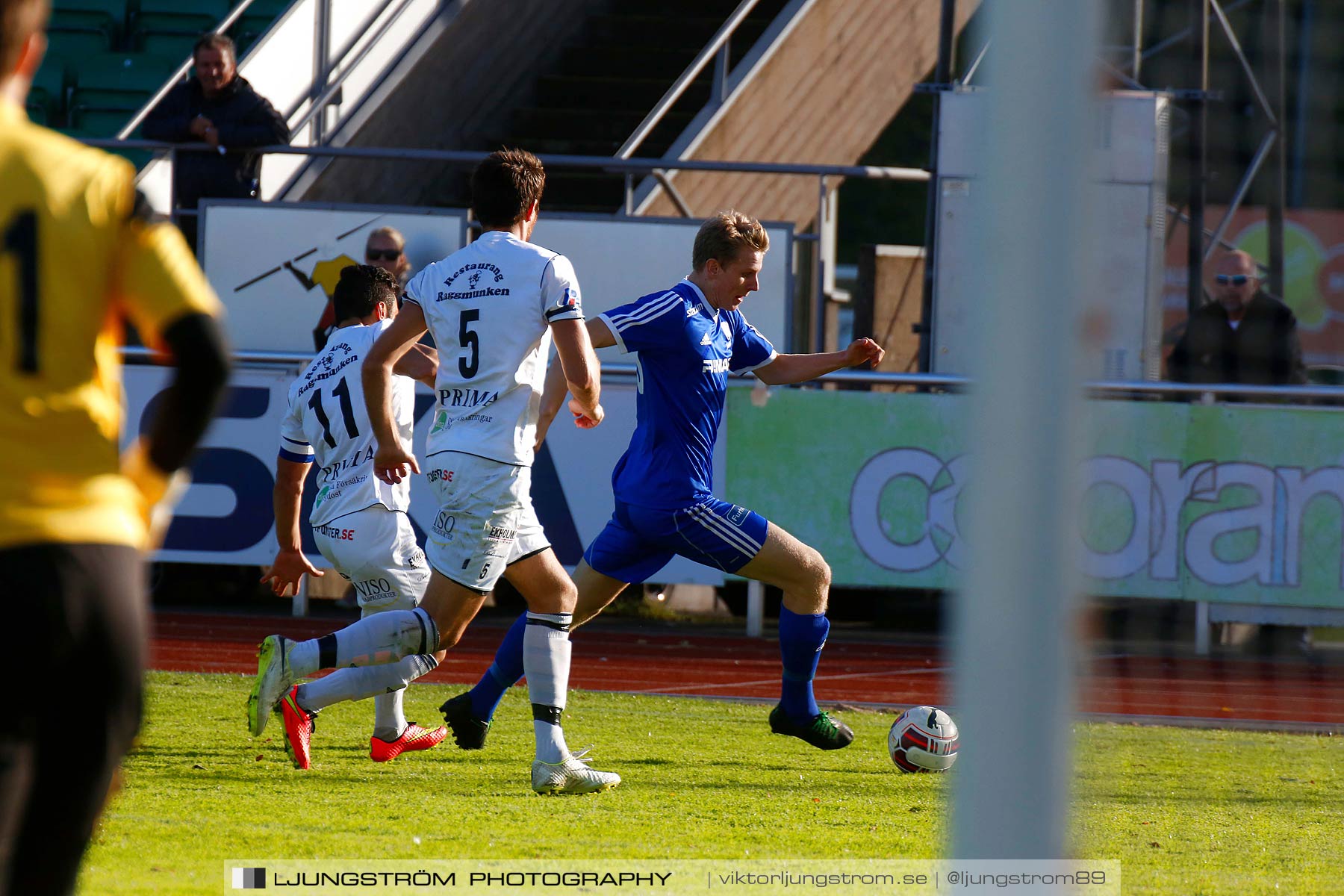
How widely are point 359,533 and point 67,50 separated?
12249 millimetres

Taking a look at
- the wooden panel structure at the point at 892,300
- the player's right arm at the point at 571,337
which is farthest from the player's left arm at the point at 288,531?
the wooden panel structure at the point at 892,300

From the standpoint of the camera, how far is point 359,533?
229 inches

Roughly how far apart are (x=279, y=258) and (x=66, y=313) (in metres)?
9.34

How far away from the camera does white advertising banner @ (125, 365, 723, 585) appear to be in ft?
35.4

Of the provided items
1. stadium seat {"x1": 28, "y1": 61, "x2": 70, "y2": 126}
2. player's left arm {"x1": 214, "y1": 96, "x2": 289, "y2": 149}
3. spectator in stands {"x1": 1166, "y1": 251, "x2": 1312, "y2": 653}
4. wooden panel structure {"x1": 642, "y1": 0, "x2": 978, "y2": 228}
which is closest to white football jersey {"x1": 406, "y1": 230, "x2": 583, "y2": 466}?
spectator in stands {"x1": 1166, "y1": 251, "x2": 1312, "y2": 653}

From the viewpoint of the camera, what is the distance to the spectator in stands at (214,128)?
11.5 meters

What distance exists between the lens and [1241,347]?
10.6m

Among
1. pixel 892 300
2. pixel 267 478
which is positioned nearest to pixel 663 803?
pixel 267 478

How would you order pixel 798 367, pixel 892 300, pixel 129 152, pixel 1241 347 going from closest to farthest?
1. pixel 798 367
2. pixel 1241 347
3. pixel 892 300
4. pixel 129 152

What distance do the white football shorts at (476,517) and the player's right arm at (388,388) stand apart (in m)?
0.13

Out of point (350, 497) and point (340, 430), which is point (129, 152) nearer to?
point (340, 430)

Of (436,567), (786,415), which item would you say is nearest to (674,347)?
(436,567)

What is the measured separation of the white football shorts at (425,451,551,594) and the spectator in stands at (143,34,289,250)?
7131 mm

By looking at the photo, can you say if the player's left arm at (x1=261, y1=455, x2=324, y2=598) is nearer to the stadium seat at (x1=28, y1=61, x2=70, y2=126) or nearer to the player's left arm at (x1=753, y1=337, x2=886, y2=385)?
the player's left arm at (x1=753, y1=337, x2=886, y2=385)
